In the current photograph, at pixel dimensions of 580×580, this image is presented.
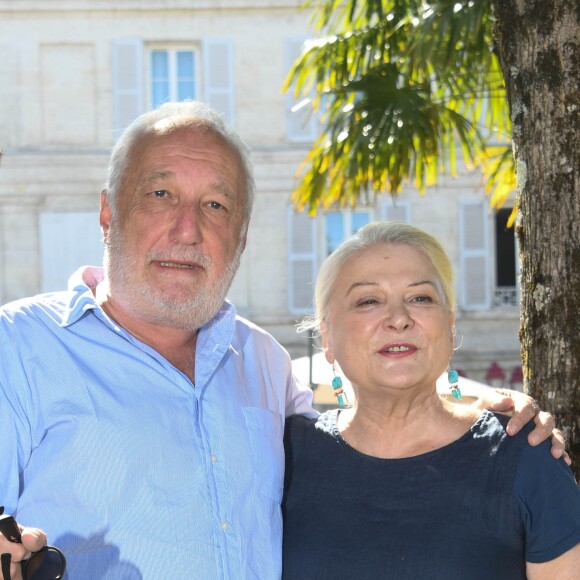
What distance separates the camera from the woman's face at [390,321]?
236 cm

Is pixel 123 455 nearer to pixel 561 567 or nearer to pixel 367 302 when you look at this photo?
pixel 367 302

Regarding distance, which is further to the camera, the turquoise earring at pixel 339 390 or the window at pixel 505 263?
the window at pixel 505 263

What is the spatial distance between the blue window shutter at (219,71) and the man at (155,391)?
41.9 feet

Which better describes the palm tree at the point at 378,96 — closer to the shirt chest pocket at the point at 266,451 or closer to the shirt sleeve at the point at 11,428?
the shirt chest pocket at the point at 266,451

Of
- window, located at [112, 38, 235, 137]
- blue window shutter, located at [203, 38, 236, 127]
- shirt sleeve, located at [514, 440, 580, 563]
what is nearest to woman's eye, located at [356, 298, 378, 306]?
shirt sleeve, located at [514, 440, 580, 563]

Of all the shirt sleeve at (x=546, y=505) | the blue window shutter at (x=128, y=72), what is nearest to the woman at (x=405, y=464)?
the shirt sleeve at (x=546, y=505)

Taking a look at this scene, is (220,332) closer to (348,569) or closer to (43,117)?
(348,569)

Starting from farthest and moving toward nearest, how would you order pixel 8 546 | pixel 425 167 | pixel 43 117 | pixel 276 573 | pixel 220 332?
pixel 43 117 → pixel 425 167 → pixel 220 332 → pixel 276 573 → pixel 8 546

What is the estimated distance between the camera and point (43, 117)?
15.1 meters

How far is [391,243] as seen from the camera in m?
2.48

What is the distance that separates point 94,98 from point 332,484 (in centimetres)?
1366

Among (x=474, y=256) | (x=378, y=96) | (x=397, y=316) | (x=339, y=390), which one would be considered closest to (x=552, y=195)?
(x=397, y=316)

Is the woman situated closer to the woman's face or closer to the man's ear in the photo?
the woman's face

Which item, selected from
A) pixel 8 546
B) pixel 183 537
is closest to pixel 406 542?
pixel 183 537
